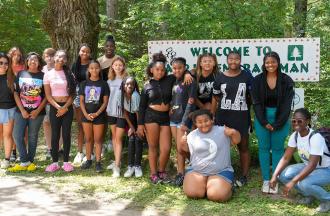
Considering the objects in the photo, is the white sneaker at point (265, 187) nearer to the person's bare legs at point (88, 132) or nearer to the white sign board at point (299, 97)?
the white sign board at point (299, 97)

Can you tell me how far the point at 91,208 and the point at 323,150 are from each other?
289 cm

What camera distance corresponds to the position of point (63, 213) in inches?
202

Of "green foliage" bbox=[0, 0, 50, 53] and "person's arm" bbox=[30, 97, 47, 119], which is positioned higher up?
"green foliage" bbox=[0, 0, 50, 53]

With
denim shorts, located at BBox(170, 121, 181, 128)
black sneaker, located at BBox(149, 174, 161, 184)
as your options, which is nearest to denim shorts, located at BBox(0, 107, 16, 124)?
black sneaker, located at BBox(149, 174, 161, 184)

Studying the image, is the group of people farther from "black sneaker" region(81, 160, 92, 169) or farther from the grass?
the grass

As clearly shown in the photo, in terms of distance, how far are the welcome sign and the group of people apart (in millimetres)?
739

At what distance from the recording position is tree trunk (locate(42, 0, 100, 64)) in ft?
27.0

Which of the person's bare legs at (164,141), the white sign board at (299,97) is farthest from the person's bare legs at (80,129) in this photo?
the white sign board at (299,97)

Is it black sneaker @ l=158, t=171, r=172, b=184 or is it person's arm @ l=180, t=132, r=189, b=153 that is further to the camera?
black sneaker @ l=158, t=171, r=172, b=184

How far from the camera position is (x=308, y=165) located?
4.93 meters

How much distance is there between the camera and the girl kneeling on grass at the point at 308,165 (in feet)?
16.2

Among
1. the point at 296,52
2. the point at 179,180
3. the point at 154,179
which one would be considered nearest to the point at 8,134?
the point at 154,179

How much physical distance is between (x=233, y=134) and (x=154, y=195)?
1.34 m

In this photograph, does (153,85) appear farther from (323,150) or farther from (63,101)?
(323,150)
